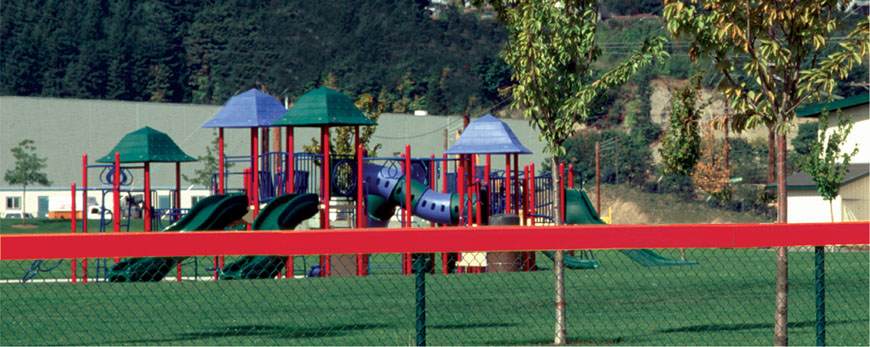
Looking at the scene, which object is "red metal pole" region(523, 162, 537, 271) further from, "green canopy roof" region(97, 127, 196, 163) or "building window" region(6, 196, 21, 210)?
"building window" region(6, 196, 21, 210)

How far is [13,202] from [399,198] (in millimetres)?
50818

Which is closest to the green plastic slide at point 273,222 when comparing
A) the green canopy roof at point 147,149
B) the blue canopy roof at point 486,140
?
the blue canopy roof at point 486,140

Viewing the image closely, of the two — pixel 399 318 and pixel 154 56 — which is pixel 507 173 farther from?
pixel 154 56

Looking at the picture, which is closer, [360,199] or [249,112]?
[360,199]

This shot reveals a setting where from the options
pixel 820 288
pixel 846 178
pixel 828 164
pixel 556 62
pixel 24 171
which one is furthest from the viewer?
pixel 24 171

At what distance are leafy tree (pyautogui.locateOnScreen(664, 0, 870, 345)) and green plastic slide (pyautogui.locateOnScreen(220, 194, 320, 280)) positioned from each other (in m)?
9.74

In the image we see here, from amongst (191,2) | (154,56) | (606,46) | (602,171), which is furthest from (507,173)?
(191,2)

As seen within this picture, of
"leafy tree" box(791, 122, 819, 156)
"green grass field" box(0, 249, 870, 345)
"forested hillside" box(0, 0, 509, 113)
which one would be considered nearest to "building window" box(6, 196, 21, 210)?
"forested hillside" box(0, 0, 509, 113)

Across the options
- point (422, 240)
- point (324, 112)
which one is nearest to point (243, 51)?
point (324, 112)

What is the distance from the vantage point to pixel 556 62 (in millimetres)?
11344

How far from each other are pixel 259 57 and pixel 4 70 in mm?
32678

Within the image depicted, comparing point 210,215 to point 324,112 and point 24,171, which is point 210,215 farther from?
point 24,171

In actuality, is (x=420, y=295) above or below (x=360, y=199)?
below

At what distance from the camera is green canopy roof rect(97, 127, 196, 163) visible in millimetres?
24266
